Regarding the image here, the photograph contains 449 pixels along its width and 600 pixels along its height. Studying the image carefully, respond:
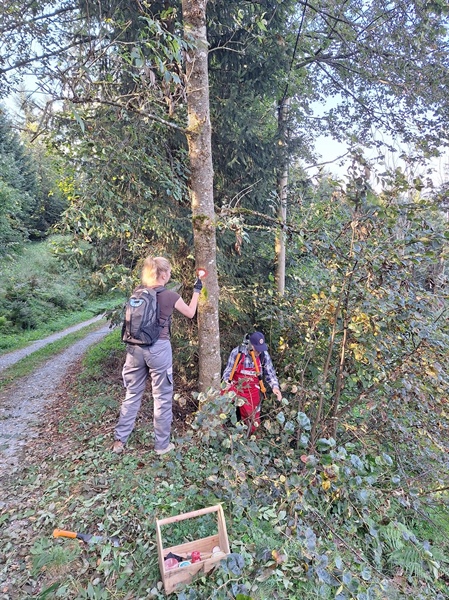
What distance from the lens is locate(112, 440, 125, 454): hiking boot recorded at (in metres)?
3.70

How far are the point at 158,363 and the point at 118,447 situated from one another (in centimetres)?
103

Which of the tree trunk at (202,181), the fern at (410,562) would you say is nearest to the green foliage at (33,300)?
the tree trunk at (202,181)

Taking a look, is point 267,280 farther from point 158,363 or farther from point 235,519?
point 235,519

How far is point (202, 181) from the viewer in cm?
379

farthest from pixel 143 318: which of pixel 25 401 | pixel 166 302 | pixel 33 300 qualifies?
pixel 33 300

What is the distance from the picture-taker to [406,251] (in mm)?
2744

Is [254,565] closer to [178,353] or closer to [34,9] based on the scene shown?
[178,353]

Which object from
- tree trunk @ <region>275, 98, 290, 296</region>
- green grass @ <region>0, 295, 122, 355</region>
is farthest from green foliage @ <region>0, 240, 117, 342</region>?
tree trunk @ <region>275, 98, 290, 296</region>

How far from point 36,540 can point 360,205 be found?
3564 mm

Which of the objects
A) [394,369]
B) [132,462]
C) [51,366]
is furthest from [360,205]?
[51,366]

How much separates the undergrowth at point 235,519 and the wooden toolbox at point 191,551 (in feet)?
0.22

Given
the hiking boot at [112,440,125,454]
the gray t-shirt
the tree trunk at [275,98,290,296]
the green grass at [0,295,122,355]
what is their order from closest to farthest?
the gray t-shirt < the hiking boot at [112,440,125,454] < the tree trunk at [275,98,290,296] < the green grass at [0,295,122,355]

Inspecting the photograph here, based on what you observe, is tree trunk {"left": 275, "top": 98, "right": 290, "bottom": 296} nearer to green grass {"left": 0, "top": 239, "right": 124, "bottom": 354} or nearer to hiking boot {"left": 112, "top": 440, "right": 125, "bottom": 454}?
hiking boot {"left": 112, "top": 440, "right": 125, "bottom": 454}

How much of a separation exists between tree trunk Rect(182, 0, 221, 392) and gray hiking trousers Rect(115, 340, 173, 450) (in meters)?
0.52
